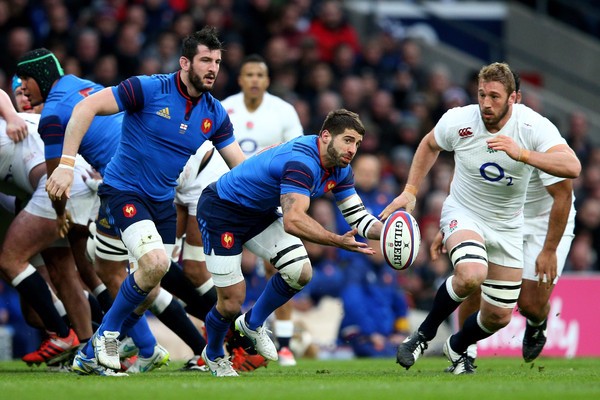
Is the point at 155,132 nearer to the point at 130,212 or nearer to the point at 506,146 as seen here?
the point at 130,212

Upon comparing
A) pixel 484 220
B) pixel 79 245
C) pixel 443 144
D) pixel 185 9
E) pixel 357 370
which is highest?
pixel 185 9

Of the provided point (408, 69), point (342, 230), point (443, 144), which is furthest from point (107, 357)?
point (408, 69)

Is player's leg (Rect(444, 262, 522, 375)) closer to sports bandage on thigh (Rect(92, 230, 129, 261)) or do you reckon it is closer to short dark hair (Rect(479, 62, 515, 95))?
short dark hair (Rect(479, 62, 515, 95))

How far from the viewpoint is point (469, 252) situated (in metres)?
9.57

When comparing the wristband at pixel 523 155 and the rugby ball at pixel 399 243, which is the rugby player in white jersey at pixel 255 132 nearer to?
the rugby ball at pixel 399 243

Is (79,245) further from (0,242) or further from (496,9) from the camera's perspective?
(496,9)

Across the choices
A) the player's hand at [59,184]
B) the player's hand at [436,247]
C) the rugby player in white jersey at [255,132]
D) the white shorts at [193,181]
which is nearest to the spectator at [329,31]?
the rugby player in white jersey at [255,132]

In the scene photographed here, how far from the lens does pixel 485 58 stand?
23.0m

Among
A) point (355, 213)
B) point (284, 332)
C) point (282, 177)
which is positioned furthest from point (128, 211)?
point (284, 332)

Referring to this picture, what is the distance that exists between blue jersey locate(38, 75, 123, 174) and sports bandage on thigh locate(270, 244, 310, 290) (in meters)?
2.15

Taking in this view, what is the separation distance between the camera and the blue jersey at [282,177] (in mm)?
9008

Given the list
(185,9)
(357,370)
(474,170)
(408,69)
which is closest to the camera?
(474,170)

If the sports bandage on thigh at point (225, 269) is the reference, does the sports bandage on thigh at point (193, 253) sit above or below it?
below

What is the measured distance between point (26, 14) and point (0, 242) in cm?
617
